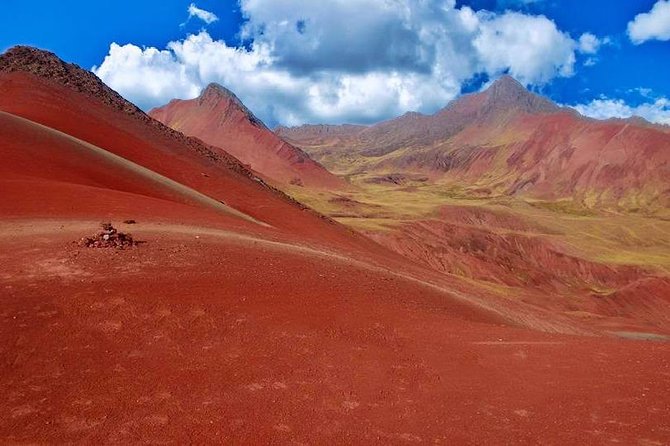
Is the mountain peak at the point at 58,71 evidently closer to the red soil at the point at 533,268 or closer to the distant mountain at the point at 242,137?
the red soil at the point at 533,268

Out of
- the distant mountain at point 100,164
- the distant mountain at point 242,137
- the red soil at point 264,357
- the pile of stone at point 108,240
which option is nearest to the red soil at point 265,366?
the red soil at point 264,357

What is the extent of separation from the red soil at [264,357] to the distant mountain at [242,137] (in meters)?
121

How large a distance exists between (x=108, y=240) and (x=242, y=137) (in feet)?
461

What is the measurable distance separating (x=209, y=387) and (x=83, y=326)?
10.7ft

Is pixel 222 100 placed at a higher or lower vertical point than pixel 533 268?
higher

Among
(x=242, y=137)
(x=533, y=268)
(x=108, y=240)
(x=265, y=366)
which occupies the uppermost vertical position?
(x=242, y=137)

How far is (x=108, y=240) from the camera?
51.6ft

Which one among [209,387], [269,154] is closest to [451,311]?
[209,387]

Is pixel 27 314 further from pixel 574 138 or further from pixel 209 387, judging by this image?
pixel 574 138

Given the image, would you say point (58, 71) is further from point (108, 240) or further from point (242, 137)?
point (242, 137)

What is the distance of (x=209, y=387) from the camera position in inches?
379

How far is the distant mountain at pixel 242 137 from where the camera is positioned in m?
145

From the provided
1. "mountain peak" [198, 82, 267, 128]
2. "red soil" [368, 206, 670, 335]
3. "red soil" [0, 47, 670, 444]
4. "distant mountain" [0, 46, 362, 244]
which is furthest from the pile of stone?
"mountain peak" [198, 82, 267, 128]

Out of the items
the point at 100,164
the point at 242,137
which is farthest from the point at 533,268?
the point at 242,137
